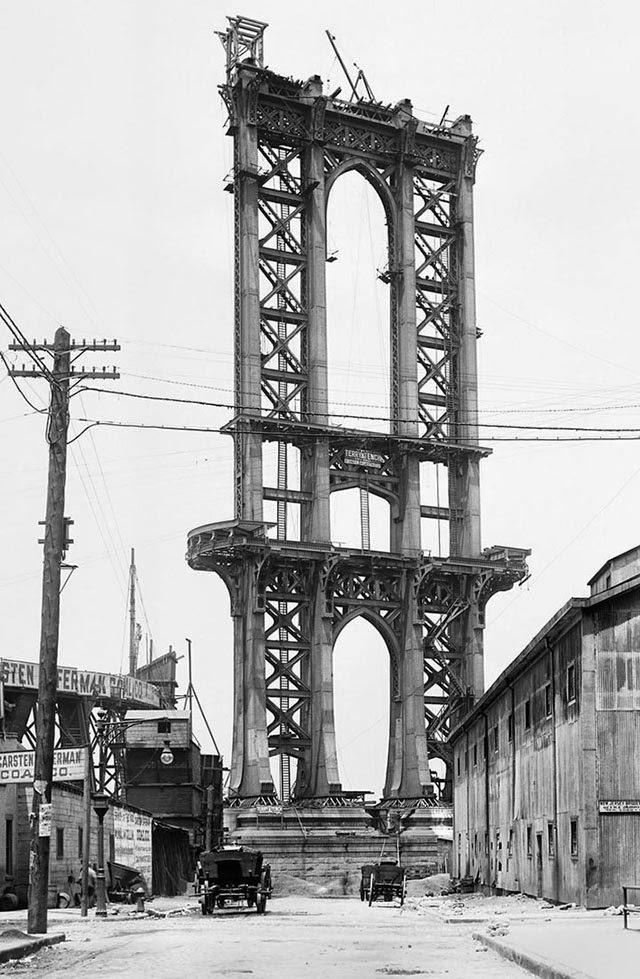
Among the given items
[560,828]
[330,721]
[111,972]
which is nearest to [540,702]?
[560,828]

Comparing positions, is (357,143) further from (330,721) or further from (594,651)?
(594,651)

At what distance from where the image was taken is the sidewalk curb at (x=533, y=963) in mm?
16344

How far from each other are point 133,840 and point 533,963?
4610 centimetres

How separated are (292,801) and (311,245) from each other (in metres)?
31.8

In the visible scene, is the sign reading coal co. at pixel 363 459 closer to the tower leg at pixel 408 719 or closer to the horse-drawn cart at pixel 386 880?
the tower leg at pixel 408 719

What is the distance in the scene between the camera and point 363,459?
8756 cm

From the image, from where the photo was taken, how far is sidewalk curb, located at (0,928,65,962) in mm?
22984

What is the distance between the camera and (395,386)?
8906 centimetres

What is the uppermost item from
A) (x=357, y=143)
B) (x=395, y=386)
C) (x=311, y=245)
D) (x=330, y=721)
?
(x=357, y=143)

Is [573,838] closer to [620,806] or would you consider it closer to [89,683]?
[620,806]

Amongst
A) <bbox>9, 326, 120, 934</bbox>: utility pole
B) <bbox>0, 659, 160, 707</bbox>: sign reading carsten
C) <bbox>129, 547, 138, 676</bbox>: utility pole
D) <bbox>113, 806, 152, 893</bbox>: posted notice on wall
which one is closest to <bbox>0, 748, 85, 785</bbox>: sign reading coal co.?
<bbox>9, 326, 120, 934</bbox>: utility pole

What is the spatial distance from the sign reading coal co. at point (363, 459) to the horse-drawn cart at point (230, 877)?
163 feet

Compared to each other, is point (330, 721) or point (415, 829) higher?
point (330, 721)

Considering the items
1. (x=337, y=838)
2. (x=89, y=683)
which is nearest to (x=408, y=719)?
(x=337, y=838)
